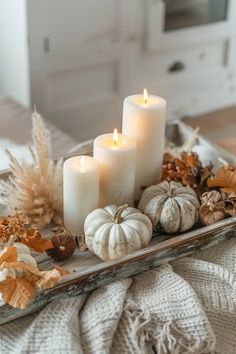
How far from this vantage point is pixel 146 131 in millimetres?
1141

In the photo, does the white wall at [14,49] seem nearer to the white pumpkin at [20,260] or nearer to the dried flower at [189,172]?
the dried flower at [189,172]

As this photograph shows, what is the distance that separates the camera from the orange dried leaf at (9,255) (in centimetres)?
93

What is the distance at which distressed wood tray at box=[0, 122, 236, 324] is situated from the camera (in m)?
0.92

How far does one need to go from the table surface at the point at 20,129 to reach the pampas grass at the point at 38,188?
1.03 ft

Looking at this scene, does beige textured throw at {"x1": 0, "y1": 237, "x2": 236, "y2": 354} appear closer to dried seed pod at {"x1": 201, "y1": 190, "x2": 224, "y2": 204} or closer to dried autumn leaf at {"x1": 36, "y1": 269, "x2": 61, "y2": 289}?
dried autumn leaf at {"x1": 36, "y1": 269, "x2": 61, "y2": 289}

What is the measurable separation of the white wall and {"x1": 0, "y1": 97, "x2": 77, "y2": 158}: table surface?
59 centimetres

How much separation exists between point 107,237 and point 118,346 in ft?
0.59

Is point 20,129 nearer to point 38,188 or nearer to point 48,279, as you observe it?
point 38,188

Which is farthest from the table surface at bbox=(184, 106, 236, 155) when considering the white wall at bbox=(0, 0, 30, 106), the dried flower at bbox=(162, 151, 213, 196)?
the dried flower at bbox=(162, 151, 213, 196)

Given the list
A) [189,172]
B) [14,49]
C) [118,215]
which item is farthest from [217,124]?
[118,215]

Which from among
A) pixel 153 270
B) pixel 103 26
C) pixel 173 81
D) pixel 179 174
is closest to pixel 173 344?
pixel 153 270

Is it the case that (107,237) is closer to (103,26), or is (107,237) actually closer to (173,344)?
(173,344)

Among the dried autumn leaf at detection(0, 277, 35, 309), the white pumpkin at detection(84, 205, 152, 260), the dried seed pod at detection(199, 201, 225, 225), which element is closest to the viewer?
the dried autumn leaf at detection(0, 277, 35, 309)

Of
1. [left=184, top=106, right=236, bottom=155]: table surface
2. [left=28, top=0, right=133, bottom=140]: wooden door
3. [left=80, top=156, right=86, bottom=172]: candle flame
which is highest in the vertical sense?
[left=80, top=156, right=86, bottom=172]: candle flame
